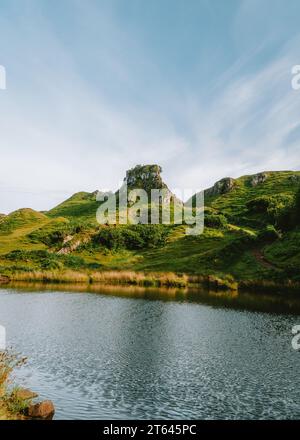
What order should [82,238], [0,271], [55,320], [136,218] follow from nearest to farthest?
[55,320] → [0,271] → [82,238] → [136,218]

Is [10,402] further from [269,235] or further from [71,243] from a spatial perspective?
[71,243]

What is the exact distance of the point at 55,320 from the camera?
4188 cm

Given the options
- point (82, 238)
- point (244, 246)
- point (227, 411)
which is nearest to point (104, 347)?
point (227, 411)

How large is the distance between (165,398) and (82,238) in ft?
379

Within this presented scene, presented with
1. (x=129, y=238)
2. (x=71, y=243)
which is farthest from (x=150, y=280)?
(x=71, y=243)

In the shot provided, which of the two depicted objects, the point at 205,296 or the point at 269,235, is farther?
→ the point at 269,235

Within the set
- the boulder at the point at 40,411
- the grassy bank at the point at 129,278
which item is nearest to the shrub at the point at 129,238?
the grassy bank at the point at 129,278

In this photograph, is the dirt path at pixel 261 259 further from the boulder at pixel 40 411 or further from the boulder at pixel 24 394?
the boulder at pixel 40 411

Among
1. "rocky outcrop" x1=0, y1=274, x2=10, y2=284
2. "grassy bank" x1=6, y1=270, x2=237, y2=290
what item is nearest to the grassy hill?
"rocky outcrop" x1=0, y1=274, x2=10, y2=284

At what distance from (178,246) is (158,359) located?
90676mm

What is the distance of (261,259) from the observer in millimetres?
86438

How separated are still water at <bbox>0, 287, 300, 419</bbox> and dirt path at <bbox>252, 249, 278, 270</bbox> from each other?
28.5m
